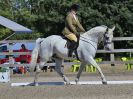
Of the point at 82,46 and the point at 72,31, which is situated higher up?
the point at 72,31

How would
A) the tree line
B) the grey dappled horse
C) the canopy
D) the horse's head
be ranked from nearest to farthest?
the grey dappled horse → the horse's head → the canopy → the tree line

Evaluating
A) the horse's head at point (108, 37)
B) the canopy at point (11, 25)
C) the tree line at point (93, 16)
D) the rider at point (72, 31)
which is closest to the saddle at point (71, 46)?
the rider at point (72, 31)

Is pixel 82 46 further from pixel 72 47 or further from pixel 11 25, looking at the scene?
pixel 11 25

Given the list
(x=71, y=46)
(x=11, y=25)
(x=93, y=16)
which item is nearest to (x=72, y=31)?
(x=71, y=46)

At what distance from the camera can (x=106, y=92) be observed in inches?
458

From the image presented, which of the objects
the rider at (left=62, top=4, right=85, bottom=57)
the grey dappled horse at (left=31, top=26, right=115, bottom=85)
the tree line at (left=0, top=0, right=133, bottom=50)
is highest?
the rider at (left=62, top=4, right=85, bottom=57)

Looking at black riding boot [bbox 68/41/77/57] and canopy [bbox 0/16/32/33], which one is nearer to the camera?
black riding boot [bbox 68/41/77/57]

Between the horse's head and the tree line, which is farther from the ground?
the horse's head

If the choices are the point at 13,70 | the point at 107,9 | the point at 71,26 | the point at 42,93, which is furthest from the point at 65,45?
the point at 107,9

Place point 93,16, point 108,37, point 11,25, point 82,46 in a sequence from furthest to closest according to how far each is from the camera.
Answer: point 93,16, point 11,25, point 108,37, point 82,46

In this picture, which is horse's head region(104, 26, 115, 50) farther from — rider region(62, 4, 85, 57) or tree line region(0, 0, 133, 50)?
tree line region(0, 0, 133, 50)

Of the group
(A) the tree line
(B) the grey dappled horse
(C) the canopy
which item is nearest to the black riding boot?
(B) the grey dappled horse

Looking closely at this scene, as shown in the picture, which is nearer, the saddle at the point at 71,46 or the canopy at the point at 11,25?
the saddle at the point at 71,46

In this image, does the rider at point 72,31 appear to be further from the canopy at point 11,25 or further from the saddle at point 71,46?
the canopy at point 11,25
